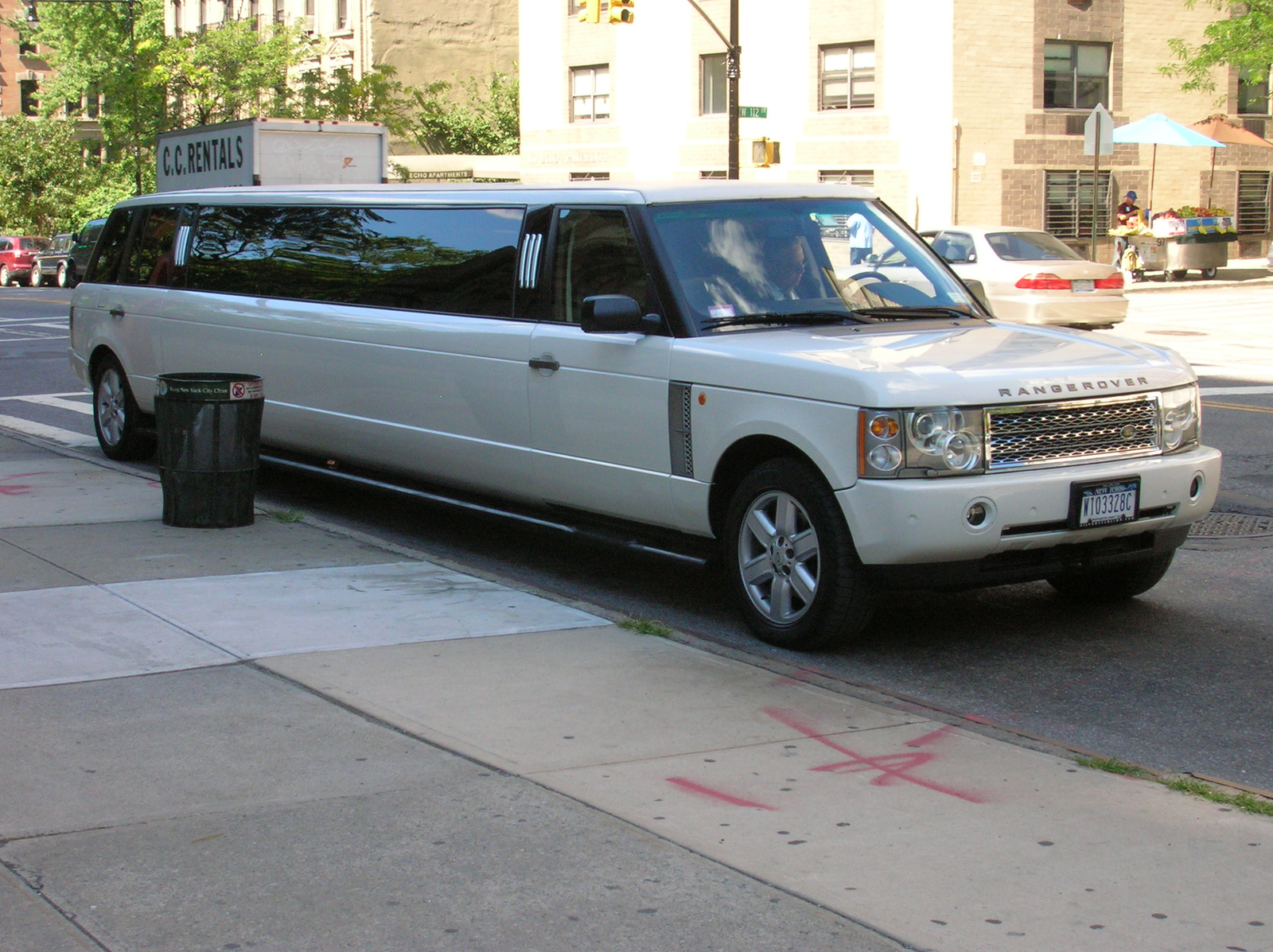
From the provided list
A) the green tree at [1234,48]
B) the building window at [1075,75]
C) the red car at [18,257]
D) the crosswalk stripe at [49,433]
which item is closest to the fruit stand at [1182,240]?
the green tree at [1234,48]

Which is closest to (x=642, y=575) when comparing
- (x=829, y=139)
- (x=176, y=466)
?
(x=176, y=466)

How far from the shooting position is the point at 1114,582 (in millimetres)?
7258

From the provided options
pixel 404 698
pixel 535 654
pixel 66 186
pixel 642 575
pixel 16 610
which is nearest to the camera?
pixel 404 698

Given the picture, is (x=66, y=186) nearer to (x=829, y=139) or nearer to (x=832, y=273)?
(x=829, y=139)

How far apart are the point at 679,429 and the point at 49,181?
217 ft

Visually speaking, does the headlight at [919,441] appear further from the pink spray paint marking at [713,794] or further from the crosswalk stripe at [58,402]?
the crosswalk stripe at [58,402]

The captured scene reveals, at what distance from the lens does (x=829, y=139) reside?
40.6 metres

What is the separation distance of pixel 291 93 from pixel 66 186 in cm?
1952

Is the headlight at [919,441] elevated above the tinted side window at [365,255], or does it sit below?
below

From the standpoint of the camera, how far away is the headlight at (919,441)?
5934 millimetres

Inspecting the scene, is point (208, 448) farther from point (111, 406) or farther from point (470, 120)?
point (470, 120)

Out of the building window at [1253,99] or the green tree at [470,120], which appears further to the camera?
the green tree at [470,120]

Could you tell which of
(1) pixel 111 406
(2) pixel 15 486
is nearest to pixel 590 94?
(1) pixel 111 406

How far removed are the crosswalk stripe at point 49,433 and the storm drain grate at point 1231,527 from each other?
8.71 metres
